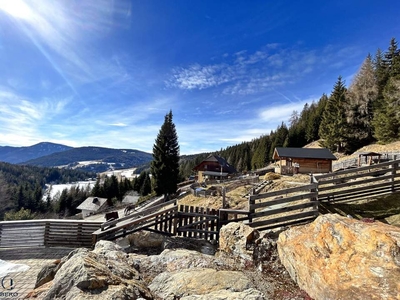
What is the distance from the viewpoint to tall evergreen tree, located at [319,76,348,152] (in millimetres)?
40231

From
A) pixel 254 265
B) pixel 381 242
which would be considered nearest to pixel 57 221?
pixel 254 265

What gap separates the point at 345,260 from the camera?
10.4 feet

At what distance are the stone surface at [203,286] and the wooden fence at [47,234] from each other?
5.02 metres

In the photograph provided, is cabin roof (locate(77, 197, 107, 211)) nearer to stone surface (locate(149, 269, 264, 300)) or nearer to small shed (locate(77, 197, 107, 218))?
small shed (locate(77, 197, 107, 218))

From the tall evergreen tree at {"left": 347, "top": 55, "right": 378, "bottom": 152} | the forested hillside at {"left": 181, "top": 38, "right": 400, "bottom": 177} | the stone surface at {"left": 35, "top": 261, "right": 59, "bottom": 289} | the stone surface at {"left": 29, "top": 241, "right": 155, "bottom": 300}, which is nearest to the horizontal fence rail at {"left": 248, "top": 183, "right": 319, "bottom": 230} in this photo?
the stone surface at {"left": 29, "top": 241, "right": 155, "bottom": 300}

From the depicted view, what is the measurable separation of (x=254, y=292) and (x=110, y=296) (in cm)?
208

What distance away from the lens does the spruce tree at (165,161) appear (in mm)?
30688

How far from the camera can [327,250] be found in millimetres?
3529

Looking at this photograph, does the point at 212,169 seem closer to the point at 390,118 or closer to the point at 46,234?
the point at 390,118

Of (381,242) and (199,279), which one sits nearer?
(381,242)

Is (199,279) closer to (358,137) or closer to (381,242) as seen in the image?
(381,242)

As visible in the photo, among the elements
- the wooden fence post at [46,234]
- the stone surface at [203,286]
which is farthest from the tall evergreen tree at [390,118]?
the wooden fence post at [46,234]

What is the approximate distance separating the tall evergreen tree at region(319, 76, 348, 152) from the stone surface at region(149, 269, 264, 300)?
4611 cm

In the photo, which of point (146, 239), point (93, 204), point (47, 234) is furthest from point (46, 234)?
point (93, 204)
